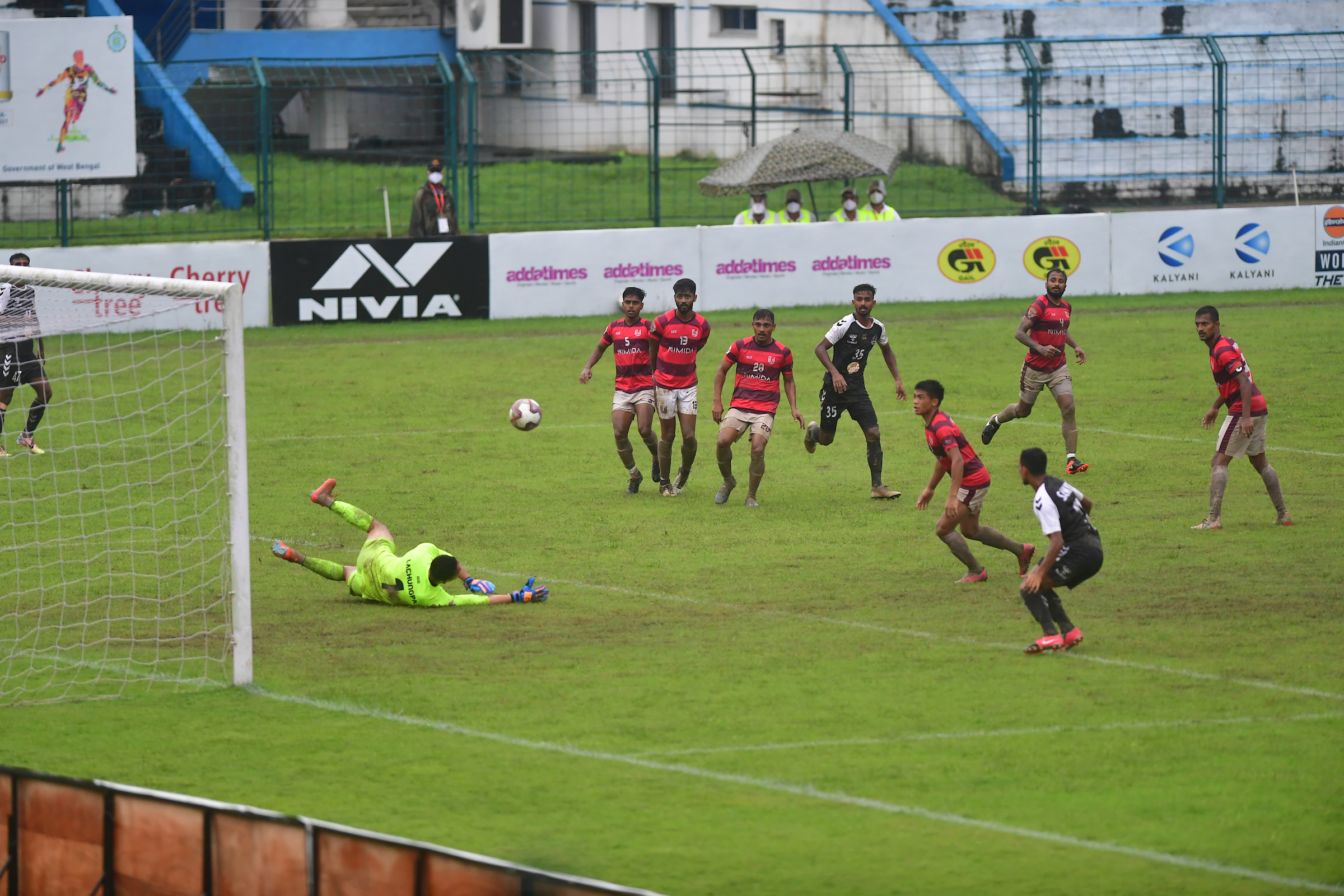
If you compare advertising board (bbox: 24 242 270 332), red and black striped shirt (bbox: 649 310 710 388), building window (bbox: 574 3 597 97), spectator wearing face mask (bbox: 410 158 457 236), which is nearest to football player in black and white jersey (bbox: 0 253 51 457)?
red and black striped shirt (bbox: 649 310 710 388)

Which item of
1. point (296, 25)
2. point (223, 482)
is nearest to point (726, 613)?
point (223, 482)

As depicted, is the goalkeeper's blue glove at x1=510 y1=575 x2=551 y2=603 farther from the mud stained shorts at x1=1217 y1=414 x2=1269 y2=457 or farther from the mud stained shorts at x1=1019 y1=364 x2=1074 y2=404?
the mud stained shorts at x1=1019 y1=364 x2=1074 y2=404

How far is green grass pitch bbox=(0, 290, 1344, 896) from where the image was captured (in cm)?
753

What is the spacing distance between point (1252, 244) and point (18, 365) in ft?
72.5

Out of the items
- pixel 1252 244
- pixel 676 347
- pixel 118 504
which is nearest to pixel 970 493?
pixel 676 347

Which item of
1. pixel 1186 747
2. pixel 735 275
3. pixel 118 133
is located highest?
pixel 118 133

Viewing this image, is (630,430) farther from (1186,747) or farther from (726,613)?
(1186,747)

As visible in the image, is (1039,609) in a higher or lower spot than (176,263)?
lower

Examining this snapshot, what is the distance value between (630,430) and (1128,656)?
33.6 ft

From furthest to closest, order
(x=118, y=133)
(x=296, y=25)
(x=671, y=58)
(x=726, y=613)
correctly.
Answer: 1. (x=296, y=25)
2. (x=671, y=58)
3. (x=118, y=133)
4. (x=726, y=613)

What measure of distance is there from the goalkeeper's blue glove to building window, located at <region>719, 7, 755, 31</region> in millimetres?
30127

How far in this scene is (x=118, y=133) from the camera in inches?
1080

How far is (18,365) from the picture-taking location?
1658cm

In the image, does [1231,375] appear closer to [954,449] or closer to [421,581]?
[954,449]
